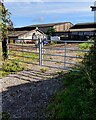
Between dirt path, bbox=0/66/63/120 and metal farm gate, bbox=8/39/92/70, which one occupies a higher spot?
metal farm gate, bbox=8/39/92/70

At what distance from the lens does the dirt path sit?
21.5ft

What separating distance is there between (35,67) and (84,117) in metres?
6.44

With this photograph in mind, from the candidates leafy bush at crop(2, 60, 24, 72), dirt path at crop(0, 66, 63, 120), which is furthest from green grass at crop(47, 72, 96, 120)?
leafy bush at crop(2, 60, 24, 72)

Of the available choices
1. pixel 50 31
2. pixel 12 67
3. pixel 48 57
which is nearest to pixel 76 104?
pixel 12 67

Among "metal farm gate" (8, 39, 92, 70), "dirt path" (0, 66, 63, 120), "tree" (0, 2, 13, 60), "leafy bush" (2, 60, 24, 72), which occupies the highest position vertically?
"tree" (0, 2, 13, 60)

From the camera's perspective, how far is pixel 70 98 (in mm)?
6172

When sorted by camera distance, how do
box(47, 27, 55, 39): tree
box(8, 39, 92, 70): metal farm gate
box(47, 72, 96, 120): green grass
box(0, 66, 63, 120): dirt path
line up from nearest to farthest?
box(47, 72, 96, 120): green grass, box(0, 66, 63, 120): dirt path, box(8, 39, 92, 70): metal farm gate, box(47, 27, 55, 39): tree

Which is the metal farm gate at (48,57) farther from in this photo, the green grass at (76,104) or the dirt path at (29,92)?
the green grass at (76,104)

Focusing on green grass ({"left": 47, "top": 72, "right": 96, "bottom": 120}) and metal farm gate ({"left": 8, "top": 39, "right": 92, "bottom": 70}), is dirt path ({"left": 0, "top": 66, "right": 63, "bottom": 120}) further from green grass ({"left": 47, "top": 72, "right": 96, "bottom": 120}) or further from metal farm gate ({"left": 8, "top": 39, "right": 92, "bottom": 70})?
metal farm gate ({"left": 8, "top": 39, "right": 92, "bottom": 70})

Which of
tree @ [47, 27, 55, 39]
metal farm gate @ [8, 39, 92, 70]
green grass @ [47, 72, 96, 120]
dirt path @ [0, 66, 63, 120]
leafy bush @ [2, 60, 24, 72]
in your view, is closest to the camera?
green grass @ [47, 72, 96, 120]

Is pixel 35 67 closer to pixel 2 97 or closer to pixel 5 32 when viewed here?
pixel 5 32

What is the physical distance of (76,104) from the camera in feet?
19.0

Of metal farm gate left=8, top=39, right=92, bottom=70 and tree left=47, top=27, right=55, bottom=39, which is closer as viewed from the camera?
metal farm gate left=8, top=39, right=92, bottom=70

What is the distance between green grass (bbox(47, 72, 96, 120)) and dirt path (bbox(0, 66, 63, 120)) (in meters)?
0.38
